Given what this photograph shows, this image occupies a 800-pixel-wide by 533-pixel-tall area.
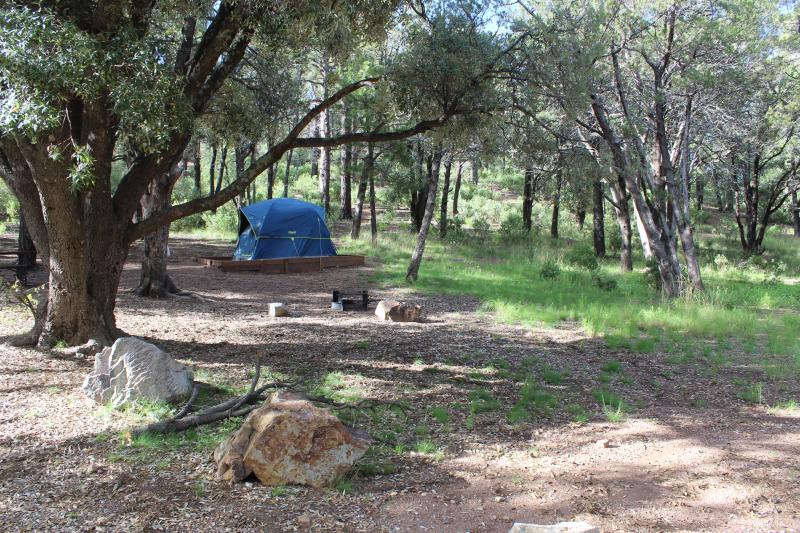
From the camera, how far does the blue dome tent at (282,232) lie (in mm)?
17938

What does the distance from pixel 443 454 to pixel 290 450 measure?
1.35 metres

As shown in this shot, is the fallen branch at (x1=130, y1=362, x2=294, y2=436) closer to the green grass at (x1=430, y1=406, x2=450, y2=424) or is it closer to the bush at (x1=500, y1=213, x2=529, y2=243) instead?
the green grass at (x1=430, y1=406, x2=450, y2=424)

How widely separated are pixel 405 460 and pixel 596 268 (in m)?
14.1

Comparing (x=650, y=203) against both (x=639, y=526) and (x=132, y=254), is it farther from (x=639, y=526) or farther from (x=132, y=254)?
(x=132, y=254)

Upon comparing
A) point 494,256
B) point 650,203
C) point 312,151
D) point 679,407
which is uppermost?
point 312,151

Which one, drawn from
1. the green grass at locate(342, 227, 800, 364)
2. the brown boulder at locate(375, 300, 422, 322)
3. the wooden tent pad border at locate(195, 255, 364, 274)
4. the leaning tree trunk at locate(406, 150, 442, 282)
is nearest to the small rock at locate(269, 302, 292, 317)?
the brown boulder at locate(375, 300, 422, 322)

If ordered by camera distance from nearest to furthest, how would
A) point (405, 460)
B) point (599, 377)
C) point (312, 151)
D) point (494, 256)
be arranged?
point (405, 460) → point (599, 377) → point (494, 256) → point (312, 151)

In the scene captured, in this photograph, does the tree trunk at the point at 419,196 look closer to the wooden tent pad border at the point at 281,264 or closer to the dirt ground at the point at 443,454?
the wooden tent pad border at the point at 281,264

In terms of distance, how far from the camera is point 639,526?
380 centimetres

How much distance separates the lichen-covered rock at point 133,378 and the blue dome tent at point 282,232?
39.3 ft

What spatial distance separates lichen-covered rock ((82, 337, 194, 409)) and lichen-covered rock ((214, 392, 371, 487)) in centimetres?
162

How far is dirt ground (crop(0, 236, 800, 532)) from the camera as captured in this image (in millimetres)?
3852

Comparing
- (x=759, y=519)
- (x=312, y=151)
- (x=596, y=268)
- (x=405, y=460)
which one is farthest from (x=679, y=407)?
(x=312, y=151)

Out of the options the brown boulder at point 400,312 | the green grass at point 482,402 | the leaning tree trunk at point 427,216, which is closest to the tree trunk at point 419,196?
the leaning tree trunk at point 427,216
